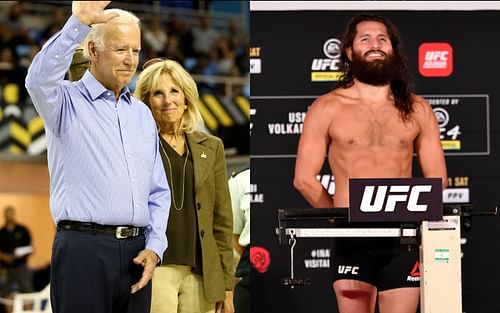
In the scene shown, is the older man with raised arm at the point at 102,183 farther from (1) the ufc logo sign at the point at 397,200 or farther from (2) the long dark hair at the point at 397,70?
(2) the long dark hair at the point at 397,70

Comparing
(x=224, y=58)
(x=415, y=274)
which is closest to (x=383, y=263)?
(x=415, y=274)

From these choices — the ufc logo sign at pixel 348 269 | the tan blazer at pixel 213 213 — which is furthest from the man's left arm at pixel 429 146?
the tan blazer at pixel 213 213

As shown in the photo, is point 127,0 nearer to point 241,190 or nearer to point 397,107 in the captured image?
point 241,190

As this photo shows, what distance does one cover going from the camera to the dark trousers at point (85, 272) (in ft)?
13.4

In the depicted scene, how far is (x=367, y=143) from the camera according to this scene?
550cm

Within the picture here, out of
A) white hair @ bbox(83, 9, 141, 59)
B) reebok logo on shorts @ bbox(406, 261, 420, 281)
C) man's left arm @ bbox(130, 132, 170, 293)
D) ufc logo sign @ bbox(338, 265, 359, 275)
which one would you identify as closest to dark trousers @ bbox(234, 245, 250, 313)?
ufc logo sign @ bbox(338, 265, 359, 275)

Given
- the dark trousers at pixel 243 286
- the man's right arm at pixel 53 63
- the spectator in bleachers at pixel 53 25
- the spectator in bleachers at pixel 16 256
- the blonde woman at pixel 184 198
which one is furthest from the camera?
the spectator in bleachers at pixel 16 256

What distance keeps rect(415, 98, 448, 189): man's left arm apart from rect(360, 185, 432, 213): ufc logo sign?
495mm

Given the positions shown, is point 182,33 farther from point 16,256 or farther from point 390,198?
point 16,256

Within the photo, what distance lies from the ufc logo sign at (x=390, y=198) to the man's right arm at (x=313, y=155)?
510 millimetres

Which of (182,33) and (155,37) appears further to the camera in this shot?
(182,33)

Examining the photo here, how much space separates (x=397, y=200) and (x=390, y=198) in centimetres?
3

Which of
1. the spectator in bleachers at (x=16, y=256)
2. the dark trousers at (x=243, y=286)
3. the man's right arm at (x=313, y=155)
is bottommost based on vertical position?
the spectator in bleachers at (x=16, y=256)

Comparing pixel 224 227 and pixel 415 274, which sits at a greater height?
pixel 224 227
